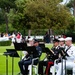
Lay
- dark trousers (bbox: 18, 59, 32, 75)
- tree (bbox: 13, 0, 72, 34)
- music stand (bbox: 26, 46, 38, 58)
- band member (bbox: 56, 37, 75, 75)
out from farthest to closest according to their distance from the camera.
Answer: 1. tree (bbox: 13, 0, 72, 34)
2. dark trousers (bbox: 18, 59, 32, 75)
3. band member (bbox: 56, 37, 75, 75)
4. music stand (bbox: 26, 46, 38, 58)

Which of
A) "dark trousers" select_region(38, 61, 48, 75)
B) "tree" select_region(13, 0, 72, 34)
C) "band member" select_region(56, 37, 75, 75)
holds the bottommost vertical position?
"dark trousers" select_region(38, 61, 48, 75)

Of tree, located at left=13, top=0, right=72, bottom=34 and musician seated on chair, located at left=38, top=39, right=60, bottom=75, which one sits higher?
tree, located at left=13, top=0, right=72, bottom=34

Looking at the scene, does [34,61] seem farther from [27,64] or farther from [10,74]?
[10,74]

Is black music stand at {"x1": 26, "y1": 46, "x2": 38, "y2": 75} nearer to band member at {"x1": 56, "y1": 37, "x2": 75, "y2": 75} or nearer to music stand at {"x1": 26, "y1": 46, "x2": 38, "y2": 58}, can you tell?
music stand at {"x1": 26, "y1": 46, "x2": 38, "y2": 58}

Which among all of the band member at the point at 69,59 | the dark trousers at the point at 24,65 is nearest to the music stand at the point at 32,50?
the band member at the point at 69,59

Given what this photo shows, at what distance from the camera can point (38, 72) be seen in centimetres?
1370

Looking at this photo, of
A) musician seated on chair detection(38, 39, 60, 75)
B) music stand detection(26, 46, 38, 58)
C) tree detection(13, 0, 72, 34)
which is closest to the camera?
music stand detection(26, 46, 38, 58)

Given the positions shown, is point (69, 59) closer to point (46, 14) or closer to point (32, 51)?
point (32, 51)

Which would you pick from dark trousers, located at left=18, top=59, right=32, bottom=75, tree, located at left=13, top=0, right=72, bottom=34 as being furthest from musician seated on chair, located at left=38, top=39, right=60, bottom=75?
tree, located at left=13, top=0, right=72, bottom=34

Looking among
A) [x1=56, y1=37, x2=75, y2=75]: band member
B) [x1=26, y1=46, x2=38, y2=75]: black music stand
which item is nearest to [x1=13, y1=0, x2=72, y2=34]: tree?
[x1=56, y1=37, x2=75, y2=75]: band member

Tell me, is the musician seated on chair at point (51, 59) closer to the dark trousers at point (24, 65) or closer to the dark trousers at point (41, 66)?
the dark trousers at point (41, 66)

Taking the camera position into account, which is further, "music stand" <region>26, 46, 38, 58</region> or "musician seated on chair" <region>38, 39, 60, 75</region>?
"musician seated on chair" <region>38, 39, 60, 75</region>

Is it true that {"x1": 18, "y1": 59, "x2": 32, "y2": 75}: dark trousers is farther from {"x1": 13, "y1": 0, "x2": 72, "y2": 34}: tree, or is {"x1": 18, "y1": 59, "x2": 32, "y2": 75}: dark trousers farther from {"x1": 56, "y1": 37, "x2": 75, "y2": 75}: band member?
{"x1": 13, "y1": 0, "x2": 72, "y2": 34}: tree

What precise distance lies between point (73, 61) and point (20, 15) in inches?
1827
